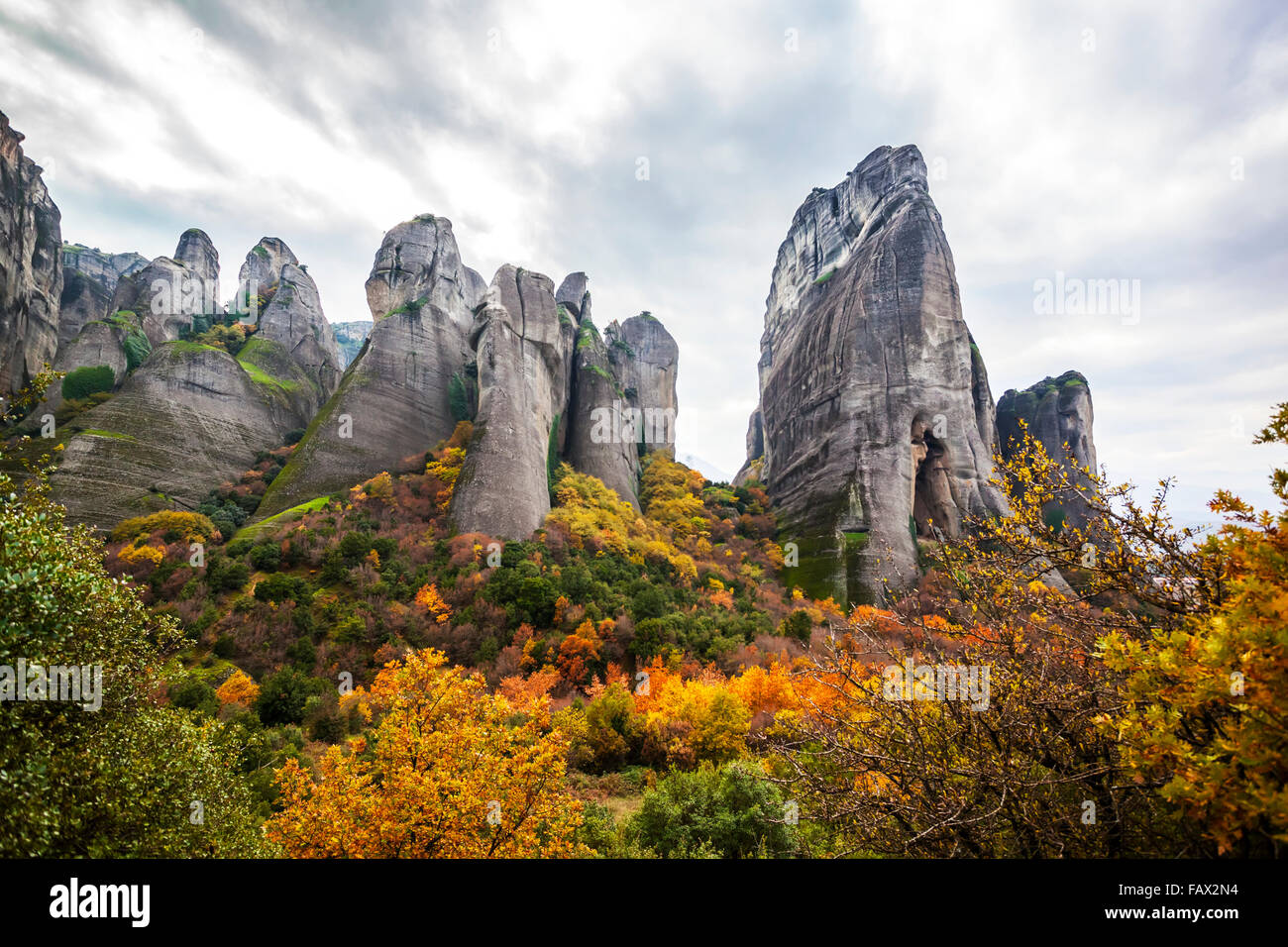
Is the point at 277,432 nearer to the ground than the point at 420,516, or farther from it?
farther from it

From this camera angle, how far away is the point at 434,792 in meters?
5.14

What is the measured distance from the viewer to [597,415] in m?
37.4

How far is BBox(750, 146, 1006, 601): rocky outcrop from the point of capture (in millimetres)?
30219

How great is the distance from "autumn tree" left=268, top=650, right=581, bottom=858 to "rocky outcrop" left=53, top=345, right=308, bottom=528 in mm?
23691

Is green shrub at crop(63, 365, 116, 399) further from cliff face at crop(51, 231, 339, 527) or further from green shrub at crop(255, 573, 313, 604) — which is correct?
green shrub at crop(255, 573, 313, 604)

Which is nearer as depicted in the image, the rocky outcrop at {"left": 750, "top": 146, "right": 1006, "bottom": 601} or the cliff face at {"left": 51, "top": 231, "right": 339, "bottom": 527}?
the cliff face at {"left": 51, "top": 231, "right": 339, "bottom": 527}

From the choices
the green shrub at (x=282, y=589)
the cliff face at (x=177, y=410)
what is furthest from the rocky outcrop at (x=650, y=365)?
the green shrub at (x=282, y=589)

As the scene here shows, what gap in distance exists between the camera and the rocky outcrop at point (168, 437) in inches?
827

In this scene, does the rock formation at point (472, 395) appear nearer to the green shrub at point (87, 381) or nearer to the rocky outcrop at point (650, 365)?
the rocky outcrop at point (650, 365)

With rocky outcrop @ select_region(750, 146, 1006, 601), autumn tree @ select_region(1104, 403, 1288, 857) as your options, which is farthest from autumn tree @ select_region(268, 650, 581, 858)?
rocky outcrop @ select_region(750, 146, 1006, 601)

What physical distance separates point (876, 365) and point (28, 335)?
60.2 m
